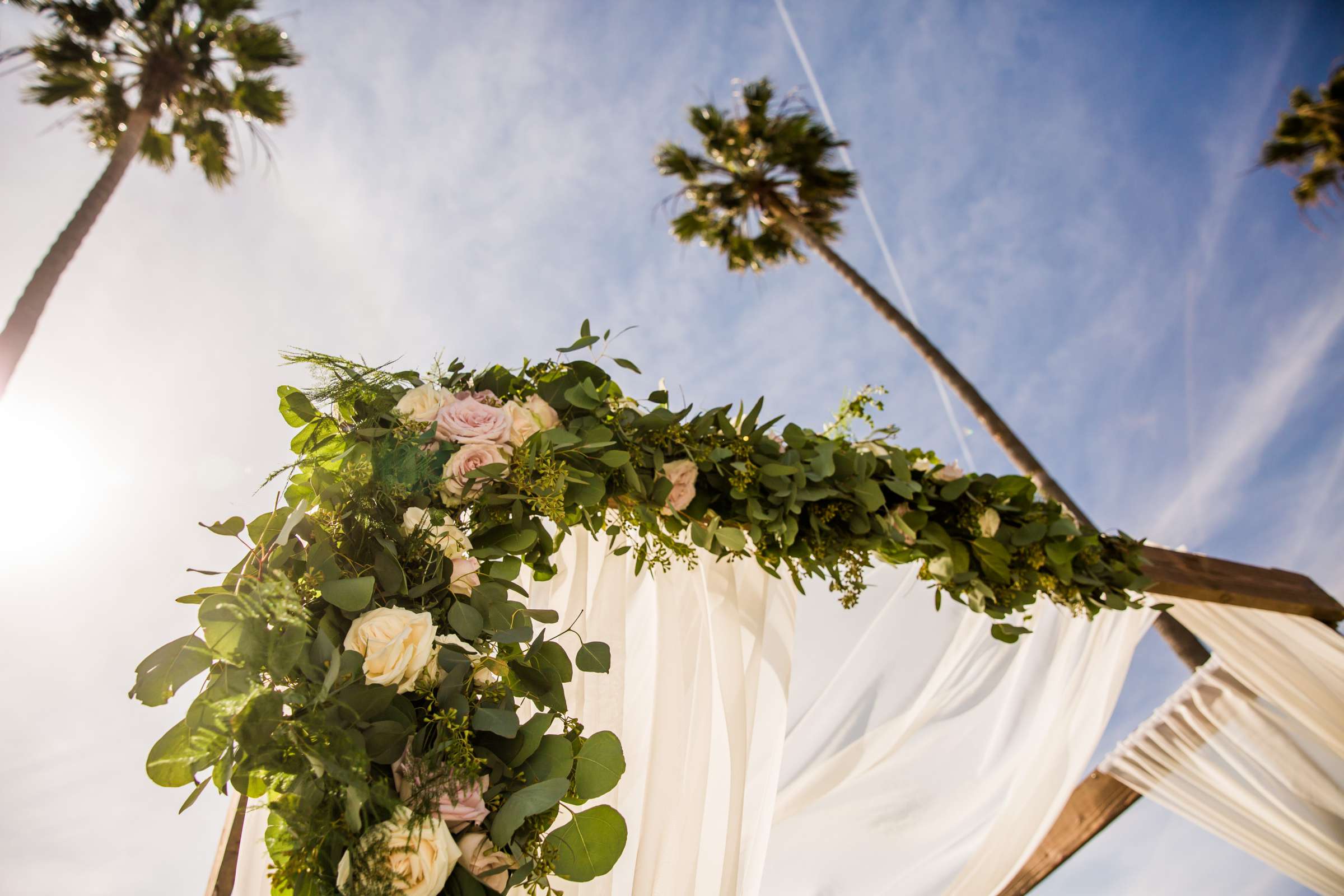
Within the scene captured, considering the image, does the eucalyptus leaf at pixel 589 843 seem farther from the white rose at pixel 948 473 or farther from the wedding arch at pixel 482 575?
the white rose at pixel 948 473

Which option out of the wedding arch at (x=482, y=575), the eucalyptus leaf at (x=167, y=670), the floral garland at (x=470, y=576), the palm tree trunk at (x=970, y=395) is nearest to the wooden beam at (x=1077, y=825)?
the palm tree trunk at (x=970, y=395)

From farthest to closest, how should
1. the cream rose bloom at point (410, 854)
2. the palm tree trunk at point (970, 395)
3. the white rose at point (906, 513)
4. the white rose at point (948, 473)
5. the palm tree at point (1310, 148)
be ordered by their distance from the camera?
1. the palm tree at point (1310, 148)
2. the palm tree trunk at point (970, 395)
3. the white rose at point (948, 473)
4. the white rose at point (906, 513)
5. the cream rose bloom at point (410, 854)

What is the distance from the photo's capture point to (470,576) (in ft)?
3.83

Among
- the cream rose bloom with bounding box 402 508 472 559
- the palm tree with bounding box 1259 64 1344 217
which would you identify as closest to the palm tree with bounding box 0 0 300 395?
the cream rose bloom with bounding box 402 508 472 559

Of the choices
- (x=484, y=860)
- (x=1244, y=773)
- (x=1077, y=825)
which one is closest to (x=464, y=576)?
(x=484, y=860)

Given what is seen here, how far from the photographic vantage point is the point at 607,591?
1663 mm

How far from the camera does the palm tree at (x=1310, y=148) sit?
7512mm

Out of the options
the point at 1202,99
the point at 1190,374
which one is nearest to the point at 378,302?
the point at 1190,374

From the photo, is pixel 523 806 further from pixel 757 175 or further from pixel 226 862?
pixel 757 175

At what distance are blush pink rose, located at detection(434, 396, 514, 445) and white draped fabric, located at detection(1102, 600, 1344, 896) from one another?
9.71 feet

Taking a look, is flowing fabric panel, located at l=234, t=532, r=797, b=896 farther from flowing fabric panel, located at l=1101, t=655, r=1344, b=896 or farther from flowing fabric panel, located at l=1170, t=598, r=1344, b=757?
flowing fabric panel, located at l=1101, t=655, r=1344, b=896

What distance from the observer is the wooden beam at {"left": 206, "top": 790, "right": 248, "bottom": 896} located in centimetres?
108

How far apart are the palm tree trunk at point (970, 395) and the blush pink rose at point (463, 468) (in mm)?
2801

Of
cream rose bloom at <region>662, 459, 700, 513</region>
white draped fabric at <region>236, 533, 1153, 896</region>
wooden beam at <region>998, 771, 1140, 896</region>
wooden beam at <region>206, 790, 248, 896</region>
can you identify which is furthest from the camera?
wooden beam at <region>998, 771, 1140, 896</region>
